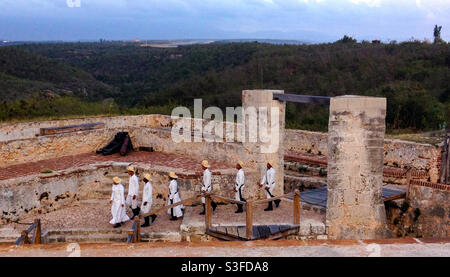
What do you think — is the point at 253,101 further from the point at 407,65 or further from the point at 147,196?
the point at 407,65

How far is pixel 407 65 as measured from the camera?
103 ft

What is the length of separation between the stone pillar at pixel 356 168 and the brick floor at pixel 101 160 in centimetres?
401

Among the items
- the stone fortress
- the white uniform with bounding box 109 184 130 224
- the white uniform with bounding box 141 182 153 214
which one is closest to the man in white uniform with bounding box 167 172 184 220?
the stone fortress

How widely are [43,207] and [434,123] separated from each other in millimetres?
13713

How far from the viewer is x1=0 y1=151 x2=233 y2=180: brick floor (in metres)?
11.6

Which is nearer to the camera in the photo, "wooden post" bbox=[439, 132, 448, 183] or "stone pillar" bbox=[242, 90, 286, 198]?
"stone pillar" bbox=[242, 90, 286, 198]

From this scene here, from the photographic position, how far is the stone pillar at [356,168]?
26.2 ft

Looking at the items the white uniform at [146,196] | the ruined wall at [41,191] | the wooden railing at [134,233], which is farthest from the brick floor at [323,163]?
the wooden railing at [134,233]

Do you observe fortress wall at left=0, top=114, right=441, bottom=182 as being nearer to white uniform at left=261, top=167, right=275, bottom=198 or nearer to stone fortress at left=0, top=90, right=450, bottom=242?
stone fortress at left=0, top=90, right=450, bottom=242

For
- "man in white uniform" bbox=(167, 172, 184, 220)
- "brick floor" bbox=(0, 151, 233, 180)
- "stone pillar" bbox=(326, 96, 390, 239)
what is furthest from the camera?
"brick floor" bbox=(0, 151, 233, 180)

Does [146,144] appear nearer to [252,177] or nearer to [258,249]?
[252,177]

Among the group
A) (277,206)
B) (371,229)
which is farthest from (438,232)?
(277,206)

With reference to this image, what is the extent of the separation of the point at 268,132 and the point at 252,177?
107 centimetres

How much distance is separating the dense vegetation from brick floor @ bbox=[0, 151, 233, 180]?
559cm
